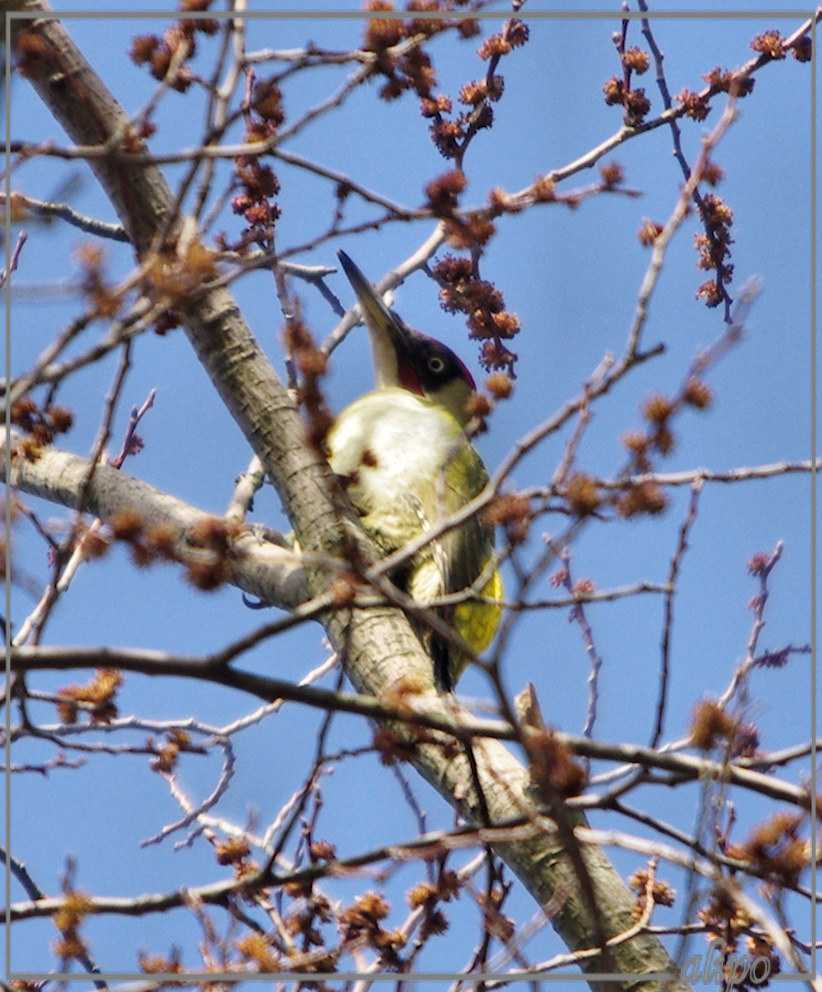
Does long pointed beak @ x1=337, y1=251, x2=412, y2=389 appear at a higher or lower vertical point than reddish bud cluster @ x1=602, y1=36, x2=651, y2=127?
higher

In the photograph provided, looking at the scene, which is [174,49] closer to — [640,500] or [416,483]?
[640,500]

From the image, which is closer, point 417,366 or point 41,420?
point 41,420

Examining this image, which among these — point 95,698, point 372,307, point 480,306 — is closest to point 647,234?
point 480,306

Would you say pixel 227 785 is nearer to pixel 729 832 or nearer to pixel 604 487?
pixel 729 832

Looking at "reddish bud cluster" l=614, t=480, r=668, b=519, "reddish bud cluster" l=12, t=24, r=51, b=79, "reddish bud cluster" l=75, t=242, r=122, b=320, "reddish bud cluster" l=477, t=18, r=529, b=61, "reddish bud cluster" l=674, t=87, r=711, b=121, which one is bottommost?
"reddish bud cluster" l=614, t=480, r=668, b=519

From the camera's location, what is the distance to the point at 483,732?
1480 mm

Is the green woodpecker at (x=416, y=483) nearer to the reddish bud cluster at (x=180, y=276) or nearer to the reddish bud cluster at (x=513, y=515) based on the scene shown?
the reddish bud cluster at (x=513, y=515)

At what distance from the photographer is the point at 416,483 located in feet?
11.0

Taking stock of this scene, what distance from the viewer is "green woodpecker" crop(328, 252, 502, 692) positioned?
3104mm

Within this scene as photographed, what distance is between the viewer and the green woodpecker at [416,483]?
3104mm

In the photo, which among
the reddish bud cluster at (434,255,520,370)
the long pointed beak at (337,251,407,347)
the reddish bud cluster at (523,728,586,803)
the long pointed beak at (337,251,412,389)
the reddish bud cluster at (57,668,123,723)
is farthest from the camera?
the long pointed beak at (337,251,412,389)

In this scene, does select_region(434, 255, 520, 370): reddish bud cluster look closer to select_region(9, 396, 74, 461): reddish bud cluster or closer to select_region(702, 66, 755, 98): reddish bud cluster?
select_region(702, 66, 755, 98): reddish bud cluster

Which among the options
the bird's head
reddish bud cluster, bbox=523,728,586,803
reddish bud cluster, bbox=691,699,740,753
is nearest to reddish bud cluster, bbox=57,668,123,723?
reddish bud cluster, bbox=523,728,586,803

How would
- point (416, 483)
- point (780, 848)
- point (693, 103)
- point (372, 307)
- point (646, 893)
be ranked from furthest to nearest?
point (372, 307), point (416, 483), point (693, 103), point (646, 893), point (780, 848)
